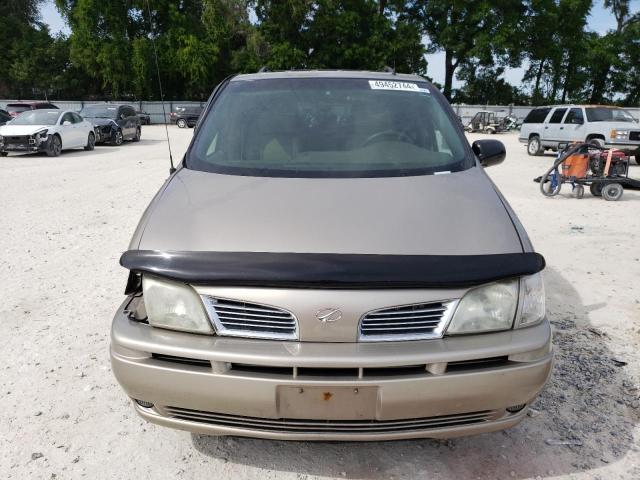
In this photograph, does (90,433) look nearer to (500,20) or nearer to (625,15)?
(500,20)

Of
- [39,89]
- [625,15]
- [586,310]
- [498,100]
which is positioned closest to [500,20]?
[498,100]

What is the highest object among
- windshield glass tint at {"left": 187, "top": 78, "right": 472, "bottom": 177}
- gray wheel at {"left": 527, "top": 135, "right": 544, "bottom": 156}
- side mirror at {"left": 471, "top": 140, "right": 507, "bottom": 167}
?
windshield glass tint at {"left": 187, "top": 78, "right": 472, "bottom": 177}

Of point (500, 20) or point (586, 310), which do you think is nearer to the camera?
point (586, 310)

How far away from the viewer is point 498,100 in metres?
50.9

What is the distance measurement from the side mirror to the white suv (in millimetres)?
11948

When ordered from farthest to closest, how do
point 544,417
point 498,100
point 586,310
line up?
point 498,100, point 586,310, point 544,417

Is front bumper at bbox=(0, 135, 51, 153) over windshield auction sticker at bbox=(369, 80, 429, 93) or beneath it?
beneath

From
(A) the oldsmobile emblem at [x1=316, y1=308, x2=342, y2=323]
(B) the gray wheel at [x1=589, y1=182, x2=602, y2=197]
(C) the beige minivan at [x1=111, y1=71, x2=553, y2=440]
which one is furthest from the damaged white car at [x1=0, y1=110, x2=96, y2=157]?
(A) the oldsmobile emblem at [x1=316, y1=308, x2=342, y2=323]

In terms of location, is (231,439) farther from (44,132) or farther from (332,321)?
(44,132)

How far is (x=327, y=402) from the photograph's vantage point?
1895mm

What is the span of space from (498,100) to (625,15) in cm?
1380

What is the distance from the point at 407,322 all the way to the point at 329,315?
1.05 ft

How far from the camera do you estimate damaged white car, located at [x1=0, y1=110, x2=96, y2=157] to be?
14695 millimetres

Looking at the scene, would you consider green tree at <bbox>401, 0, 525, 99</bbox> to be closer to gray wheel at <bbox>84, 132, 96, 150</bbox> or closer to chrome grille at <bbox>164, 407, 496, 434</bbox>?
gray wheel at <bbox>84, 132, 96, 150</bbox>
